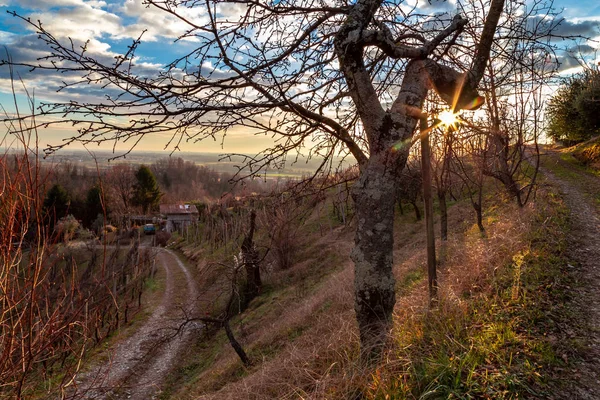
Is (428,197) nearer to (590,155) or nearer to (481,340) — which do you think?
(481,340)

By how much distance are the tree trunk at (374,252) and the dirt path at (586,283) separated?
1.45 metres

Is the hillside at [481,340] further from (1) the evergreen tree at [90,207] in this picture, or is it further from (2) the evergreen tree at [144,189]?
(2) the evergreen tree at [144,189]

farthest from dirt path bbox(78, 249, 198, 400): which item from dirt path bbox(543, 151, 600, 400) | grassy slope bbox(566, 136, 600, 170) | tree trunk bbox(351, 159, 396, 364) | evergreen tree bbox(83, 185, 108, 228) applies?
evergreen tree bbox(83, 185, 108, 228)

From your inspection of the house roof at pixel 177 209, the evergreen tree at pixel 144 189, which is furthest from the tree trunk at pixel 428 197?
the house roof at pixel 177 209

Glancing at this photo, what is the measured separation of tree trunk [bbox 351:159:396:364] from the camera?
304 centimetres

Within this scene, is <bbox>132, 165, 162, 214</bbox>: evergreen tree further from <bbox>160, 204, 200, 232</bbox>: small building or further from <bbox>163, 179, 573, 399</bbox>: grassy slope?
<bbox>163, 179, 573, 399</bbox>: grassy slope

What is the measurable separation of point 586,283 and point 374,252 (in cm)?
370

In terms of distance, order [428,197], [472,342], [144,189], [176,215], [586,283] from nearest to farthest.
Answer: [472,342] < [428,197] < [586,283] < [144,189] < [176,215]

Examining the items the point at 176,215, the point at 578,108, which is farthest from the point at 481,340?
the point at 176,215

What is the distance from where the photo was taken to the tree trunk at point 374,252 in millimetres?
3045

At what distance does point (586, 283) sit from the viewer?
475 cm

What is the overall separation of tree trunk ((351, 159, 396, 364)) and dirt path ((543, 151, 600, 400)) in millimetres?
1453

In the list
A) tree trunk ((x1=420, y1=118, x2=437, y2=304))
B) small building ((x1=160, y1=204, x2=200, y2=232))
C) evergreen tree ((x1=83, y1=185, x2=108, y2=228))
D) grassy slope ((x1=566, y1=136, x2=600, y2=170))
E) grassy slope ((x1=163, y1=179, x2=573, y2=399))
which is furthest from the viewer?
small building ((x1=160, y1=204, x2=200, y2=232))

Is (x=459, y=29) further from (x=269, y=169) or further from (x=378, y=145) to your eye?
(x=269, y=169)
